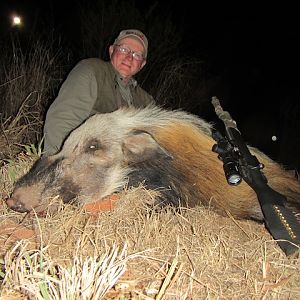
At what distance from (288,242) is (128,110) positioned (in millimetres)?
1523

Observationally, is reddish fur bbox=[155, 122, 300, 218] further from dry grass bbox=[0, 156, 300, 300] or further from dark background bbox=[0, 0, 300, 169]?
dark background bbox=[0, 0, 300, 169]

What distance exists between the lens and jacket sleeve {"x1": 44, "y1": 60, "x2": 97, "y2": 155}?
3.50 m

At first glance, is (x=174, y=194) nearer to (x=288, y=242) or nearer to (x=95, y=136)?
(x=95, y=136)

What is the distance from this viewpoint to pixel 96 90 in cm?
378

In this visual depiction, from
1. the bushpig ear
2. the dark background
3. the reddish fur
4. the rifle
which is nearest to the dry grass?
the rifle

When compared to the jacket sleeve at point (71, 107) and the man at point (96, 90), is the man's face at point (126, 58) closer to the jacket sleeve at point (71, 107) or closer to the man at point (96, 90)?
the man at point (96, 90)

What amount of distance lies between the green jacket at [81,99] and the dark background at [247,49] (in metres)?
6.02

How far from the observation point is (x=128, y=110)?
342 cm

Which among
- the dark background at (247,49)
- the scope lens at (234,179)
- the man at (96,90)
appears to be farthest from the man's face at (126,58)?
the dark background at (247,49)

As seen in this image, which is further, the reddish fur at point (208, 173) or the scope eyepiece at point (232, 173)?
the reddish fur at point (208, 173)

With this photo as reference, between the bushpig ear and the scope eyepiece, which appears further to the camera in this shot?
the bushpig ear

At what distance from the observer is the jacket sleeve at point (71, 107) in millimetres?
3504

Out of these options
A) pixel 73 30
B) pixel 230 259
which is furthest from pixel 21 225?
pixel 73 30

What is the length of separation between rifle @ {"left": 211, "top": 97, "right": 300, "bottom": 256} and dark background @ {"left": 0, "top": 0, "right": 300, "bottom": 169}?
6653 millimetres
